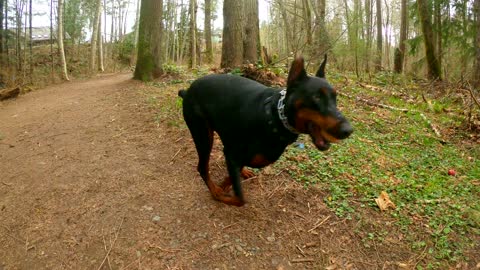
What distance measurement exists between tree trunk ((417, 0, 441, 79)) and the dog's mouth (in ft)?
39.9

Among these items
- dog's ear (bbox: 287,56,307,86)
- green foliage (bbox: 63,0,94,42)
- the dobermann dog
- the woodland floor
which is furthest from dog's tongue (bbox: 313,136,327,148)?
green foliage (bbox: 63,0,94,42)

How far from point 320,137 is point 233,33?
20.8 ft

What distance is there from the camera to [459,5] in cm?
1304

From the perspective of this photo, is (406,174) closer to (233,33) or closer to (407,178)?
(407,178)

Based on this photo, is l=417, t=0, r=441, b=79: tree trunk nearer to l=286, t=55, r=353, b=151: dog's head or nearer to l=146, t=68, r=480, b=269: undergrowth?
l=146, t=68, r=480, b=269: undergrowth

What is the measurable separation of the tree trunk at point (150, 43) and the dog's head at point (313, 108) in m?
8.32

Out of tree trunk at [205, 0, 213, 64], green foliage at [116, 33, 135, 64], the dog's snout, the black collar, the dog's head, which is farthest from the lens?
green foliage at [116, 33, 135, 64]

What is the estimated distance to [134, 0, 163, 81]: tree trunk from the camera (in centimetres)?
1017

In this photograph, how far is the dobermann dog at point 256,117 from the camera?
7.80 ft

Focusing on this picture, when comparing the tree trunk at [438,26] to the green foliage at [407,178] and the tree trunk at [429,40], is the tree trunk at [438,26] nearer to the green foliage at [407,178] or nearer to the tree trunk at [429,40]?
the tree trunk at [429,40]

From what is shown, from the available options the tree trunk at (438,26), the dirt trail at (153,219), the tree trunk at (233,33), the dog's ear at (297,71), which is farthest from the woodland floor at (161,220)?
the tree trunk at (438,26)

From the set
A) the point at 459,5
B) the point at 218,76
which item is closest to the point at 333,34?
the point at 459,5

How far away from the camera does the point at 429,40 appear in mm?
12742

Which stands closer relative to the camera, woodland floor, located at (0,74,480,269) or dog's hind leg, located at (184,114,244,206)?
woodland floor, located at (0,74,480,269)
